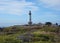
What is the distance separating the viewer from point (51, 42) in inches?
989

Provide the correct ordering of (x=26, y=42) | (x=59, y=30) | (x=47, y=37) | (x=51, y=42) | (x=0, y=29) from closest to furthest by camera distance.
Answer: (x=26, y=42)
(x=51, y=42)
(x=47, y=37)
(x=59, y=30)
(x=0, y=29)

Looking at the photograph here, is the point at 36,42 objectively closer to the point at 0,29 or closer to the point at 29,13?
the point at 29,13

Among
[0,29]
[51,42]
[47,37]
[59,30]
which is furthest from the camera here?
[0,29]

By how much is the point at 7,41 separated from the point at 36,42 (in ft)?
Answer: 12.7

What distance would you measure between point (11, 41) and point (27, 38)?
14.9 ft

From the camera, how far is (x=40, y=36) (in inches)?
1179

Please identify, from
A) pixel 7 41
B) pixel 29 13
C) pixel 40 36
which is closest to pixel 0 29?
pixel 40 36

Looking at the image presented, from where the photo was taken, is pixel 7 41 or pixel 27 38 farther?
pixel 27 38

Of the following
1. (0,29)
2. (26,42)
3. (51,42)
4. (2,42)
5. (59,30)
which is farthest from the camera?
(0,29)

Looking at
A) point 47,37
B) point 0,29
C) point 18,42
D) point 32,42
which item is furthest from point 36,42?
point 0,29

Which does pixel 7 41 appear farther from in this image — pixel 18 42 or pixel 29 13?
pixel 29 13

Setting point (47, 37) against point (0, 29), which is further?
point (0, 29)

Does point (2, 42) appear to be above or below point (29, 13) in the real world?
below

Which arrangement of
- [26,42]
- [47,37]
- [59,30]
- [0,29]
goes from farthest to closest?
[0,29]
[59,30]
[47,37]
[26,42]
